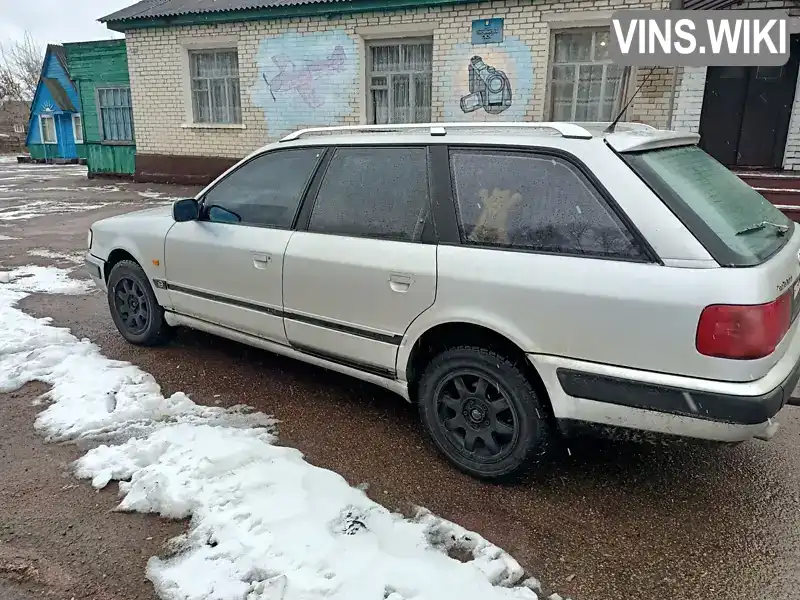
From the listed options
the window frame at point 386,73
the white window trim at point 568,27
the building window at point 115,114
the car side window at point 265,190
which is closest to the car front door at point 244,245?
the car side window at point 265,190

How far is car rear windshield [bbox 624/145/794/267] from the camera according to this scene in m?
2.31

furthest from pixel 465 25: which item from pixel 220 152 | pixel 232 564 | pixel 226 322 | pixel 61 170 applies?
pixel 61 170

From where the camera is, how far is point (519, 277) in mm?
2580

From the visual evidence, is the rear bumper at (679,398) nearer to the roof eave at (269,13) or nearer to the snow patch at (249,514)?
the snow patch at (249,514)

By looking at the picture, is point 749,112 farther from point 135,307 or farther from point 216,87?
point 216,87

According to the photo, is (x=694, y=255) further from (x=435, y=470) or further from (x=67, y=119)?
(x=67, y=119)

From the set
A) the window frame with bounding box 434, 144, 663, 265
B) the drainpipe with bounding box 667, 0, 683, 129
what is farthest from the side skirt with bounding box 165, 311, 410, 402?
the drainpipe with bounding box 667, 0, 683, 129

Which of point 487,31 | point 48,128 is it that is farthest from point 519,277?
point 48,128

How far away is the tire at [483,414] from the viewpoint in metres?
2.67

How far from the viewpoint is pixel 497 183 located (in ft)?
9.14

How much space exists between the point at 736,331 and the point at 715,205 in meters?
0.64

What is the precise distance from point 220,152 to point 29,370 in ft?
35.3

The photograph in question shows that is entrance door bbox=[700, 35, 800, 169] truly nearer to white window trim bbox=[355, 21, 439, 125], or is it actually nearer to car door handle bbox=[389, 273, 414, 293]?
white window trim bbox=[355, 21, 439, 125]

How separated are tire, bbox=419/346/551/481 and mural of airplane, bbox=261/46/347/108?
10710mm
